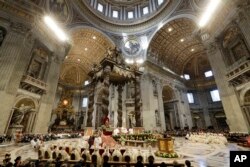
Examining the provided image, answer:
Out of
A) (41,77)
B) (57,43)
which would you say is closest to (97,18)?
(57,43)

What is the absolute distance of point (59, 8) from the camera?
16.3 meters

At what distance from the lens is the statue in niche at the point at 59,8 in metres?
15.3

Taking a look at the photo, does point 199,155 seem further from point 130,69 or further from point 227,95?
point 227,95

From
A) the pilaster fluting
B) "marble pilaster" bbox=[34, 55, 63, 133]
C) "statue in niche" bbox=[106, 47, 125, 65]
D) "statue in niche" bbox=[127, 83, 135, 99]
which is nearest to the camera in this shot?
the pilaster fluting

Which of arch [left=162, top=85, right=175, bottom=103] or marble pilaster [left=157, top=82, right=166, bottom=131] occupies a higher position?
arch [left=162, top=85, right=175, bottom=103]

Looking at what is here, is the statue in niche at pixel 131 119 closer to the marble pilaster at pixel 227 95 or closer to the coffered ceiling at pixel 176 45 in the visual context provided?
the coffered ceiling at pixel 176 45

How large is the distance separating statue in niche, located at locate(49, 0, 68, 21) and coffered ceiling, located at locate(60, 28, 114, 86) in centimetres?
245

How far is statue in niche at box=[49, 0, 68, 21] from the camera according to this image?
15.3m

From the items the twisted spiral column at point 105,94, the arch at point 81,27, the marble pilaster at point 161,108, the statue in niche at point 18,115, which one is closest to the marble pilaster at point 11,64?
the statue in niche at point 18,115

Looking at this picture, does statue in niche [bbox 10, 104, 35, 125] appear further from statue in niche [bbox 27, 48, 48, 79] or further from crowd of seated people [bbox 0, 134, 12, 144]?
statue in niche [bbox 27, 48, 48, 79]


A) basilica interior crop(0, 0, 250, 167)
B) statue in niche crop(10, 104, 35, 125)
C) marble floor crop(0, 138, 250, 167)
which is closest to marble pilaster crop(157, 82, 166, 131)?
basilica interior crop(0, 0, 250, 167)

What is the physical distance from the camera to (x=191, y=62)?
2773 centimetres

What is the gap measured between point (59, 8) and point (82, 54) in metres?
10.1

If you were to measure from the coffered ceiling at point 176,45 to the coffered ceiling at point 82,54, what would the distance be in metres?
7.86
